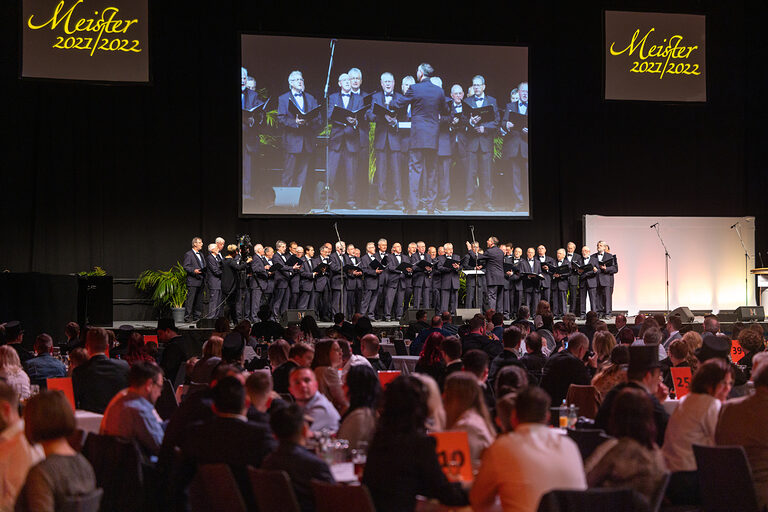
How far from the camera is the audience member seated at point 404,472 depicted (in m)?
3.50

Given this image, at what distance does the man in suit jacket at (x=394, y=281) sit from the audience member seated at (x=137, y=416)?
12.2 metres

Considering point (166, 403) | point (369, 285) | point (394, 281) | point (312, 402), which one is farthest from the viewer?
point (394, 281)

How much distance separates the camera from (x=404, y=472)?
351cm

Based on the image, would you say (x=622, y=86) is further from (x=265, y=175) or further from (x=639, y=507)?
(x=639, y=507)

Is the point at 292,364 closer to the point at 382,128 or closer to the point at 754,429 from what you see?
the point at 754,429

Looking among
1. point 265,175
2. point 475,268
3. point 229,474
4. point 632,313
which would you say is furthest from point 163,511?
point 632,313

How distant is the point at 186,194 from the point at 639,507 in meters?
16.2

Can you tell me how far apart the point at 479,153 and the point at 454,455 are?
1555 cm

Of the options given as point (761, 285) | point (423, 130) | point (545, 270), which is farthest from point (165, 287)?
point (761, 285)

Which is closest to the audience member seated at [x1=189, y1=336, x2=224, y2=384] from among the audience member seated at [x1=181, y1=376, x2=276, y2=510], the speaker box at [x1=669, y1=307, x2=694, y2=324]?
the audience member seated at [x1=181, y1=376, x2=276, y2=510]

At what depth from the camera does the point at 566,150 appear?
20.0 meters

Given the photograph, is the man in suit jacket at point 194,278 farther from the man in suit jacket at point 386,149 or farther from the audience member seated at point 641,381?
the audience member seated at point 641,381

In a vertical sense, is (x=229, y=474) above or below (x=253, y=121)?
below

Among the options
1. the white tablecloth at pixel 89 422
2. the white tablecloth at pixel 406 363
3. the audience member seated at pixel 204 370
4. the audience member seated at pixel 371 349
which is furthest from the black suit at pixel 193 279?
the white tablecloth at pixel 89 422
